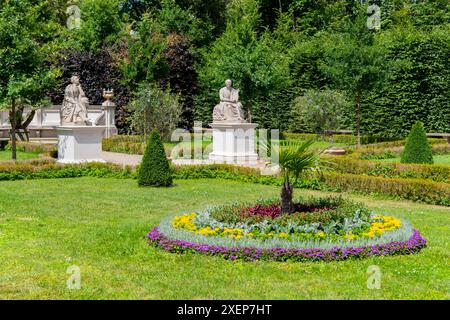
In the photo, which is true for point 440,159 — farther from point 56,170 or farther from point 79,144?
point 56,170

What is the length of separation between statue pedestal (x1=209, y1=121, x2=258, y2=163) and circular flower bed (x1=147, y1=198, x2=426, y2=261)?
1128cm

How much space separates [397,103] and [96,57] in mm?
17316

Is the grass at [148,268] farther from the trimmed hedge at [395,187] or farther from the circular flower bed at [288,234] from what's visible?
the trimmed hedge at [395,187]

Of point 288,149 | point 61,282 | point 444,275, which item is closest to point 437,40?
point 288,149

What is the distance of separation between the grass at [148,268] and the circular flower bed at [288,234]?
7.5 inches

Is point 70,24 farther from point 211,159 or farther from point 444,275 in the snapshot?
point 444,275

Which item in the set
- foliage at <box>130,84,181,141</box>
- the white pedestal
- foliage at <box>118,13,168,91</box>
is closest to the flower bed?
the white pedestal

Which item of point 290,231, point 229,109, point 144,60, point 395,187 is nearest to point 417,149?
point 395,187

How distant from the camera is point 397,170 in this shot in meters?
16.1

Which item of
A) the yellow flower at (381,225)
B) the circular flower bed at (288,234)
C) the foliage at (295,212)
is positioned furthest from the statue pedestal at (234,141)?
the yellow flower at (381,225)

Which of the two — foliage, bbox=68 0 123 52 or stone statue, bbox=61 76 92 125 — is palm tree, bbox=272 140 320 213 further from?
foliage, bbox=68 0 123 52

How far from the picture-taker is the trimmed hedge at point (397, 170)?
51.0 feet

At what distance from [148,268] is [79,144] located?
12.7m
